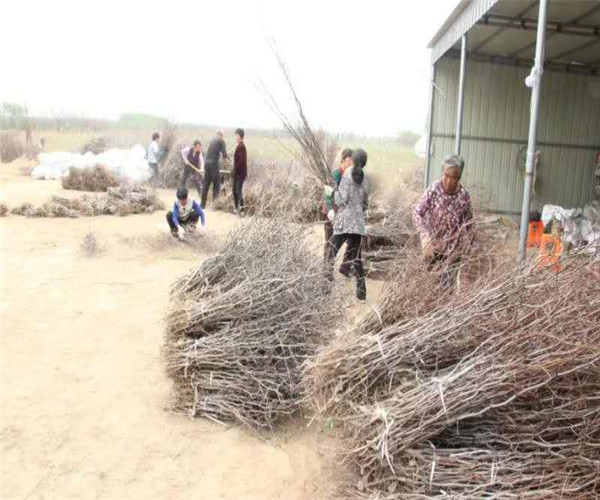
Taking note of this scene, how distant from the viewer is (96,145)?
1922 centimetres

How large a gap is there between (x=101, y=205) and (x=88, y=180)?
9.57 ft

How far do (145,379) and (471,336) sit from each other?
7.88ft

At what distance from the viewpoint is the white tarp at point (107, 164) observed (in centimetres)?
1379

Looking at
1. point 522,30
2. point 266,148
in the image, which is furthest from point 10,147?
point 522,30

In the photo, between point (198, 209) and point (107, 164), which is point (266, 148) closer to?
point (107, 164)

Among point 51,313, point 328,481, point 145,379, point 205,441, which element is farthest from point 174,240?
point 328,481

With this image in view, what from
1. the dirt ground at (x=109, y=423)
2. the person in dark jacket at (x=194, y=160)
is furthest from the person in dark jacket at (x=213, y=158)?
the dirt ground at (x=109, y=423)

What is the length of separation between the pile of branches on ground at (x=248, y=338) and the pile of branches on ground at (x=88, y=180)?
32.9 feet

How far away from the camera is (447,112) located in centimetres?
885

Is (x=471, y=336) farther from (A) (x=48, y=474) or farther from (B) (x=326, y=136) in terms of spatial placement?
(B) (x=326, y=136)

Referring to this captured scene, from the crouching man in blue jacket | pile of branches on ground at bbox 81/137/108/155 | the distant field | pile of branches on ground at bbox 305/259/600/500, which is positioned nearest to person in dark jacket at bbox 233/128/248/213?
the distant field

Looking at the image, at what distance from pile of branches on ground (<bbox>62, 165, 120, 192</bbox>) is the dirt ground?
7187mm

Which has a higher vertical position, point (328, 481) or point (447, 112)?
point (447, 112)

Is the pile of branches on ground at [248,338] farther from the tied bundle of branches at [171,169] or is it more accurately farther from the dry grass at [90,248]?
the tied bundle of branches at [171,169]
